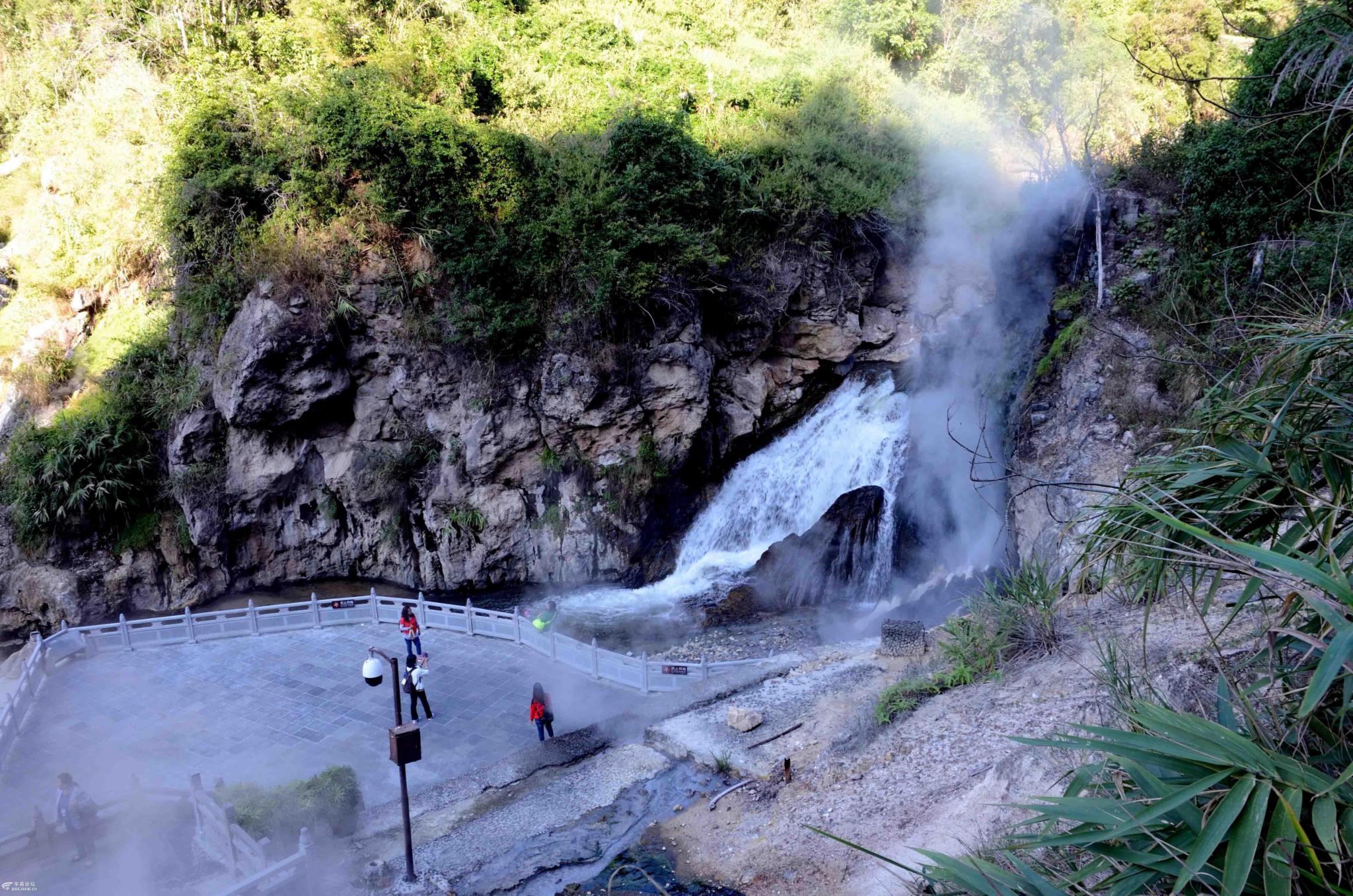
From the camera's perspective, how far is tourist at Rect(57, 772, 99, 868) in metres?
9.18

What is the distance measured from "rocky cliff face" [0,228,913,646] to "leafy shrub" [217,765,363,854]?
9920mm

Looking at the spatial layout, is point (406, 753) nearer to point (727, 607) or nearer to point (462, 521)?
point (727, 607)

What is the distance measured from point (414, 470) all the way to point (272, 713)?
26.5 ft

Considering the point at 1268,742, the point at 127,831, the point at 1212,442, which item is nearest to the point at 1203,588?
the point at 1212,442

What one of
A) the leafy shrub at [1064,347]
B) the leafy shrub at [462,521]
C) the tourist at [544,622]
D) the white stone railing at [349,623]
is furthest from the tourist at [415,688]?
the leafy shrub at [1064,347]

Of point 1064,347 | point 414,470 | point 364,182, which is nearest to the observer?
point 1064,347

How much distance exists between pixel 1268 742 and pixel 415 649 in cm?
1331

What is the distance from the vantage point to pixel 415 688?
11.9 metres

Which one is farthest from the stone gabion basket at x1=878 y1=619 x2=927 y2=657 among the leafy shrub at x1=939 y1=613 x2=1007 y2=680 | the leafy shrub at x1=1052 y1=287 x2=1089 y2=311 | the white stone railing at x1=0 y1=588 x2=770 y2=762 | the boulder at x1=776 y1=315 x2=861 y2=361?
the leafy shrub at x1=1052 y1=287 x2=1089 y2=311

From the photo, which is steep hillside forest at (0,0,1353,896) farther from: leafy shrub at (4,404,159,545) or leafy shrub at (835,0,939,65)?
leafy shrub at (835,0,939,65)

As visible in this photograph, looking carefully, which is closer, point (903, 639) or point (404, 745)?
point (404, 745)

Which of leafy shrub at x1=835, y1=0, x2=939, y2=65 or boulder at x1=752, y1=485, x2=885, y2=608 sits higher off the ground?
leafy shrub at x1=835, y1=0, x2=939, y2=65

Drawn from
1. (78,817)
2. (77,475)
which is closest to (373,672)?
(78,817)

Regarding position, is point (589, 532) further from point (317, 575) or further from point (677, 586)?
point (317, 575)
